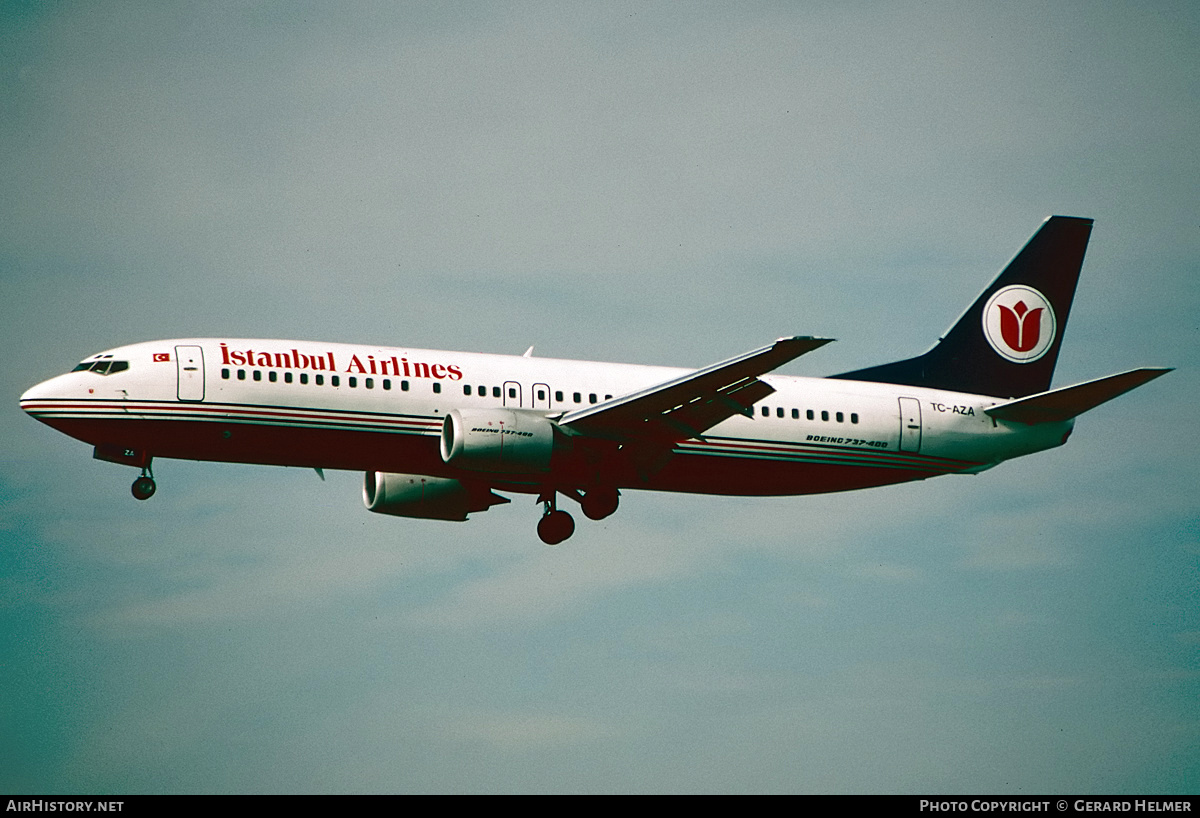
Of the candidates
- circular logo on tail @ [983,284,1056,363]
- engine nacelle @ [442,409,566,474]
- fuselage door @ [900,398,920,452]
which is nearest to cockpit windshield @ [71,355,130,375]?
engine nacelle @ [442,409,566,474]

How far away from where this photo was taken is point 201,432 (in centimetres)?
3988

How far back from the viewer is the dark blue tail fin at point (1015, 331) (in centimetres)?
4934

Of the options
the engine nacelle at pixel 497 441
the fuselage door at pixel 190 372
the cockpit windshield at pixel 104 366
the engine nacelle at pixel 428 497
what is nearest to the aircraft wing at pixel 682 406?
the engine nacelle at pixel 497 441

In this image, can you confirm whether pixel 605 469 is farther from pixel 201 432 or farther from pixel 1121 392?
pixel 1121 392

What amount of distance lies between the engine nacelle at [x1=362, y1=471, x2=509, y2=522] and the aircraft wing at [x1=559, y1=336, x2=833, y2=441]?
18.8 ft

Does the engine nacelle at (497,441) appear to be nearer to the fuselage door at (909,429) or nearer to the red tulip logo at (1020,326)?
the fuselage door at (909,429)

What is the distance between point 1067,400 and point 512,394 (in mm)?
15378

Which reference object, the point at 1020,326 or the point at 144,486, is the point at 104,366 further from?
the point at 1020,326

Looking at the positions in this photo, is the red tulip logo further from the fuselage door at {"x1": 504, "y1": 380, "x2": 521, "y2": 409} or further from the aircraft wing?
the fuselage door at {"x1": 504, "y1": 380, "x2": 521, "y2": 409}

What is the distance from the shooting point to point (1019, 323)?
168 feet

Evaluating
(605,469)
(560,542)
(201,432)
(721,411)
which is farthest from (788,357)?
(201,432)

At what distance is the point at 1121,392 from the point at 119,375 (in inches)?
1008

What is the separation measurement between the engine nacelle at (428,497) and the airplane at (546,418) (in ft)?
0.18
